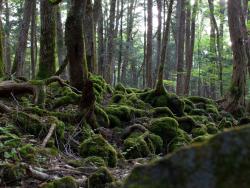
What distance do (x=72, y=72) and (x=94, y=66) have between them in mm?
4722

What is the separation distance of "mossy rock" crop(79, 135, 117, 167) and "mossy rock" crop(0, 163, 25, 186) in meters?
2.02

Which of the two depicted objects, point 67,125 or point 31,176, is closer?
point 31,176

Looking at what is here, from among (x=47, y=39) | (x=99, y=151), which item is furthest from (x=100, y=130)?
(x=47, y=39)

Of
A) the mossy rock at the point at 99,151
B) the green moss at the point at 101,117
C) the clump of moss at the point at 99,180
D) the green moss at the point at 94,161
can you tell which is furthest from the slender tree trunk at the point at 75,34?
the clump of moss at the point at 99,180

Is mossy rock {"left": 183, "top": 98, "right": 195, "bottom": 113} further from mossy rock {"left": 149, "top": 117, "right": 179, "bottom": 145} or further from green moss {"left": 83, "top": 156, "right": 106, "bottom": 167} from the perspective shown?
green moss {"left": 83, "top": 156, "right": 106, "bottom": 167}

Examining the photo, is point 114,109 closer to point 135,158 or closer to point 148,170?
point 135,158

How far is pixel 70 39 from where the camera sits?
9.45 m

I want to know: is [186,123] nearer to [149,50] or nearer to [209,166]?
[209,166]

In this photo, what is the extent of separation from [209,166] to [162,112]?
9576mm

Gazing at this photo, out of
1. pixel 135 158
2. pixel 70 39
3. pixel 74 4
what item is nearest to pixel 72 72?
pixel 70 39

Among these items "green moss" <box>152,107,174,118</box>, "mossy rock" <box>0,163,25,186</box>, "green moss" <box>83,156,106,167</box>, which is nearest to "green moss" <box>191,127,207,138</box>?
"green moss" <box>152,107,174,118</box>

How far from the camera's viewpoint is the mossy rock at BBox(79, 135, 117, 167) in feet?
22.1

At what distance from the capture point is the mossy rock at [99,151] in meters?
6.73

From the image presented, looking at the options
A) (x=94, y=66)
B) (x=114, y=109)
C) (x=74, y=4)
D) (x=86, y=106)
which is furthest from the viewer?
(x=94, y=66)
